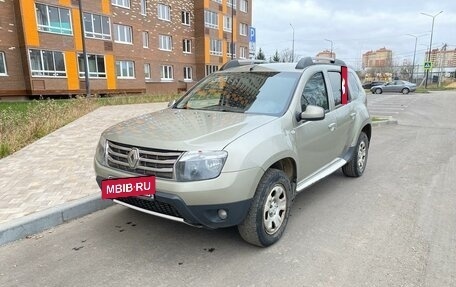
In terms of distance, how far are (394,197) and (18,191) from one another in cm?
519

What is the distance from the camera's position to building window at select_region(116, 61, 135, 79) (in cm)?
2750

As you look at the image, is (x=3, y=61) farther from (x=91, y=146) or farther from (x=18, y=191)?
(x=18, y=191)

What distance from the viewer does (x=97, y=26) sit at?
82.8 feet

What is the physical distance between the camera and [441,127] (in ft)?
38.6

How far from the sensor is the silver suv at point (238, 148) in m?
2.84

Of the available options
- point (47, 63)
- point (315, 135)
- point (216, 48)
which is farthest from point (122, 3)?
point (315, 135)

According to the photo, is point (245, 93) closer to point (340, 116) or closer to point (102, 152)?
point (340, 116)

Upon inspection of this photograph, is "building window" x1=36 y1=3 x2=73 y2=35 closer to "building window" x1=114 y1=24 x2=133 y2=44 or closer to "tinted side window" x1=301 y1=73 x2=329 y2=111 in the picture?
"building window" x1=114 y1=24 x2=133 y2=44

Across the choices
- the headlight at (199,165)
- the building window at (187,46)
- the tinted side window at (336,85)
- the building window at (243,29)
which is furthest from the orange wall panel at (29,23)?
the building window at (243,29)

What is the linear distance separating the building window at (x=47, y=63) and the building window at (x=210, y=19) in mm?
17935

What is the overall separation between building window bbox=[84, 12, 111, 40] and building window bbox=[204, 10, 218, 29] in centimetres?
1332

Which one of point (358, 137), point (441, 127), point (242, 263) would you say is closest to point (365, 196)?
point (358, 137)

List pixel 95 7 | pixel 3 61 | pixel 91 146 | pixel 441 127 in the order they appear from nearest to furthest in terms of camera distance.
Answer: pixel 91 146, pixel 441 127, pixel 3 61, pixel 95 7

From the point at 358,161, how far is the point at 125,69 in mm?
25873
